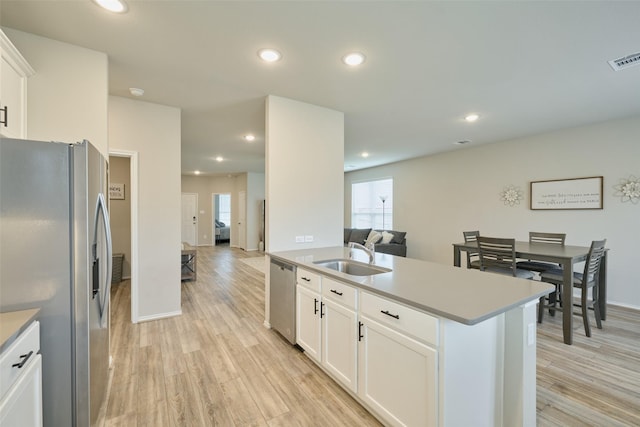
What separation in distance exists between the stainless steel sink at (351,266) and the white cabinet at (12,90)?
2.32 meters

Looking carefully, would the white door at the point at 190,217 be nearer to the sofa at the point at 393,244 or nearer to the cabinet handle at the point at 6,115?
the sofa at the point at 393,244

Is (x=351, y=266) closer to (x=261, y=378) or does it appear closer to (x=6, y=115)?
(x=261, y=378)

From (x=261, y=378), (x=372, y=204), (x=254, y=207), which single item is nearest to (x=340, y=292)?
(x=261, y=378)

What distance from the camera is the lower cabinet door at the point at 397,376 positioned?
1393 millimetres

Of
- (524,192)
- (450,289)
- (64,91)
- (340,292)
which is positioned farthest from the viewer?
(524,192)

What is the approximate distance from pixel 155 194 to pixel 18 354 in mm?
2582

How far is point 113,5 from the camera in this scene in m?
1.74

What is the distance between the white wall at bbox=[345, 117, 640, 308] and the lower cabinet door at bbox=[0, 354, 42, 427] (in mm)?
6003

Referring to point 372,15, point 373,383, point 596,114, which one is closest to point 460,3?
point 372,15

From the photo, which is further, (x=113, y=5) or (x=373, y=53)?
(x=373, y=53)

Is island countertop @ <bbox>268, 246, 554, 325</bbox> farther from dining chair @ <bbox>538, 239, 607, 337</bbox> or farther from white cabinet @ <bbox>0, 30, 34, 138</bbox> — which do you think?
white cabinet @ <bbox>0, 30, 34, 138</bbox>

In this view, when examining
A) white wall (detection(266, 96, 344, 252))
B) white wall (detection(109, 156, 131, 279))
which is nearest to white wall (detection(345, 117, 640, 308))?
white wall (detection(266, 96, 344, 252))

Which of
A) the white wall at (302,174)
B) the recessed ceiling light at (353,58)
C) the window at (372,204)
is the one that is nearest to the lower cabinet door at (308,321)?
the white wall at (302,174)

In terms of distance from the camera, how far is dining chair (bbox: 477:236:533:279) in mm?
3184
